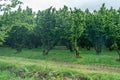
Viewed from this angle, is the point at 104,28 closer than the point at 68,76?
No

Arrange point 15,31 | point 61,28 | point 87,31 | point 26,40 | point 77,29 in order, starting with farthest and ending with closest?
point 26,40, point 15,31, point 87,31, point 61,28, point 77,29

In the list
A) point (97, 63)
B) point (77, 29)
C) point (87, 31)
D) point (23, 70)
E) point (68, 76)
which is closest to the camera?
point (68, 76)

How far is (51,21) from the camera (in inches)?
2159

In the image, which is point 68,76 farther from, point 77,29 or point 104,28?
point 104,28

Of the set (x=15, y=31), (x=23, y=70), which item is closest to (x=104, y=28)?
(x=15, y=31)

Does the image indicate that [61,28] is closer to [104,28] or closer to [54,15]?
[54,15]

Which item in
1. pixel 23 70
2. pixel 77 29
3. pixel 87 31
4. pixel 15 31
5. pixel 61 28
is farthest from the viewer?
pixel 15 31

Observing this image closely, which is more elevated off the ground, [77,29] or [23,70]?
[77,29]

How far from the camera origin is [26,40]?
6688 cm

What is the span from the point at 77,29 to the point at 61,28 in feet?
17.3

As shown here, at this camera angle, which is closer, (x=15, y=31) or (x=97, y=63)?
(x=97, y=63)

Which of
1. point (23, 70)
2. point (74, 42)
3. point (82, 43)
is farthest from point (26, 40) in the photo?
point (23, 70)

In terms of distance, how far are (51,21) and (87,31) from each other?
21.8 ft

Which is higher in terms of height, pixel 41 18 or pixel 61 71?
pixel 41 18
